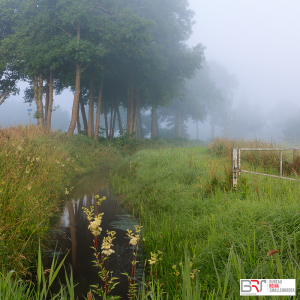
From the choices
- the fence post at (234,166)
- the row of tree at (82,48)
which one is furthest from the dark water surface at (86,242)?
the row of tree at (82,48)

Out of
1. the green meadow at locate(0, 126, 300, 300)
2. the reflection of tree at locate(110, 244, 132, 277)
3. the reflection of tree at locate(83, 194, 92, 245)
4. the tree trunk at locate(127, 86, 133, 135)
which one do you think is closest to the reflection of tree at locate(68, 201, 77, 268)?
the reflection of tree at locate(83, 194, 92, 245)

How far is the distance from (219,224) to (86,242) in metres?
2.74

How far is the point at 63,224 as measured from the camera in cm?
614

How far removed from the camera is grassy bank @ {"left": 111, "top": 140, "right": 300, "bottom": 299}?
8.70ft

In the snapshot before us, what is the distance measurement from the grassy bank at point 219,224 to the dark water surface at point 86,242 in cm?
48

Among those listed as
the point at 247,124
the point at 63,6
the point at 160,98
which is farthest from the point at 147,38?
the point at 247,124

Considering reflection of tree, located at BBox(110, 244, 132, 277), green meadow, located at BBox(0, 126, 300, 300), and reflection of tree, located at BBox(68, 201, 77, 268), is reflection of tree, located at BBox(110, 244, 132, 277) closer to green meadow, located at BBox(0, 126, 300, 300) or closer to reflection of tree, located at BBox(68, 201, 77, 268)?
green meadow, located at BBox(0, 126, 300, 300)

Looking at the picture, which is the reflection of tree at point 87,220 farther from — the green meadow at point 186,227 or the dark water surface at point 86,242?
the green meadow at point 186,227

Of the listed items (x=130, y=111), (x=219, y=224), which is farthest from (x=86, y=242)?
(x=130, y=111)

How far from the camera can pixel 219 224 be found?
13.5ft

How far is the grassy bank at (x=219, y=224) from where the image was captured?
2.65m

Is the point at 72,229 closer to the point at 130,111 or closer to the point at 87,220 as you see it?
the point at 87,220

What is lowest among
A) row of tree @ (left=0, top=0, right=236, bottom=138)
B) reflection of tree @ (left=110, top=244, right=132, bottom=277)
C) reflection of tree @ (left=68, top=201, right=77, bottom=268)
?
reflection of tree @ (left=110, top=244, right=132, bottom=277)

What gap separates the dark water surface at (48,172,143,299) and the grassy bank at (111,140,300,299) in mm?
480
